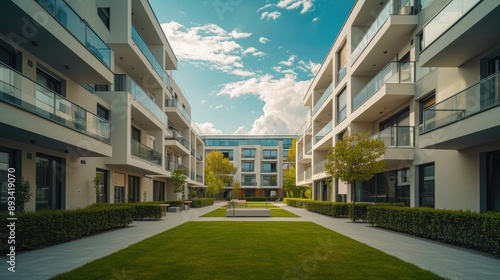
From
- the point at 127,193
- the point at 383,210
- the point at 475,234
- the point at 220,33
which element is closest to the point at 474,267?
the point at 475,234

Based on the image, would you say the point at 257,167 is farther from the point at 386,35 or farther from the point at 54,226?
the point at 54,226

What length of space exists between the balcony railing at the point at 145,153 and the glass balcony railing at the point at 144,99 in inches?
97.7

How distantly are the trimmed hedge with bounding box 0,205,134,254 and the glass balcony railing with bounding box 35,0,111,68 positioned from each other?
635 cm

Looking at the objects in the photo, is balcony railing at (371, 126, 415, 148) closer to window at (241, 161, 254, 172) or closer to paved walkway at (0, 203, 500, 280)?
paved walkway at (0, 203, 500, 280)

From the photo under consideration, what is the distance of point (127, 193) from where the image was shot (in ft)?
84.4

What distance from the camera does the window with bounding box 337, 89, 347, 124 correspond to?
2783 centimetres

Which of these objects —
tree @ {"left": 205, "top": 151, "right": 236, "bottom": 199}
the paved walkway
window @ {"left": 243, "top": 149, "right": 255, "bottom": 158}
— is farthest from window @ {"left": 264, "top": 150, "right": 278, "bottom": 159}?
the paved walkway

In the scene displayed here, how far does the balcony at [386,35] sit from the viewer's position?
61.1 ft

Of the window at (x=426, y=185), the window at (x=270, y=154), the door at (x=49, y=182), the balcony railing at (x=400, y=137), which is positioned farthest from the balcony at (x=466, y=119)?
the window at (x=270, y=154)

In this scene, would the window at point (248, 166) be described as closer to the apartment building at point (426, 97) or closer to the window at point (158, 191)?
the window at point (158, 191)

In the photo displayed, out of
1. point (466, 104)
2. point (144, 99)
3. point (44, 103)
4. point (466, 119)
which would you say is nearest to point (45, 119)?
point (44, 103)

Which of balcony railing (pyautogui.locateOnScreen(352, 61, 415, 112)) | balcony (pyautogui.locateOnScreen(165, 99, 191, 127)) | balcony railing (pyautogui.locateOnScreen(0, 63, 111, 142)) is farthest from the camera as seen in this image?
balcony (pyautogui.locateOnScreen(165, 99, 191, 127))

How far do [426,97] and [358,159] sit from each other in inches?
172

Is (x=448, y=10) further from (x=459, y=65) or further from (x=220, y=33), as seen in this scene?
(x=220, y=33)
